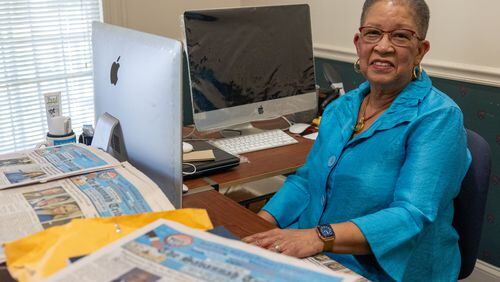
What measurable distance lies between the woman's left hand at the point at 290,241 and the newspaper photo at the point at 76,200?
0.92ft

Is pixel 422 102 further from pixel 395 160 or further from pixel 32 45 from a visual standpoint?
pixel 32 45

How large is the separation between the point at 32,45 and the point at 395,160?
222 centimetres

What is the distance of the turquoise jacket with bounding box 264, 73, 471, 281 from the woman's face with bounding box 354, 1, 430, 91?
0.16ft

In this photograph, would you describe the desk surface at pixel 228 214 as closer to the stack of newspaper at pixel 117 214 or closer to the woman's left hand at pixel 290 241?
the woman's left hand at pixel 290 241

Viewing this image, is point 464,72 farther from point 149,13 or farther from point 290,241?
point 149,13

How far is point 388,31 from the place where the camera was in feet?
4.63

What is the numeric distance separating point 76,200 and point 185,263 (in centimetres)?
37

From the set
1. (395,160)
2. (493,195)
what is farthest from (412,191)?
(493,195)

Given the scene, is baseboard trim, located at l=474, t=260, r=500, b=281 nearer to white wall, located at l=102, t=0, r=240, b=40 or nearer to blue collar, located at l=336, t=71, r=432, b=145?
blue collar, located at l=336, t=71, r=432, b=145

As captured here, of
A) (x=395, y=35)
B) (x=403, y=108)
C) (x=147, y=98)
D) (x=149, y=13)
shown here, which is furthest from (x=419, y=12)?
(x=149, y=13)

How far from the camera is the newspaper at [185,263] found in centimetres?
71

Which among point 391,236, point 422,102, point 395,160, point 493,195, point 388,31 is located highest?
point 388,31

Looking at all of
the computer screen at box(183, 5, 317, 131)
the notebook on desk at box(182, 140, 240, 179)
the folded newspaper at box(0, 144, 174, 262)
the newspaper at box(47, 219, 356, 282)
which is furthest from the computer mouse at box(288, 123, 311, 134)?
the newspaper at box(47, 219, 356, 282)

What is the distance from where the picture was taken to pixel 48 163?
121 centimetres
